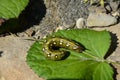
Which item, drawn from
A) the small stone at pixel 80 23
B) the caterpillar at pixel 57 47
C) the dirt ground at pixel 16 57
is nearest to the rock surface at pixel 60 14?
the small stone at pixel 80 23

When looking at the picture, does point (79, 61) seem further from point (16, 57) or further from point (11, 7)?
point (11, 7)

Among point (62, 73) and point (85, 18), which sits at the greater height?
point (85, 18)

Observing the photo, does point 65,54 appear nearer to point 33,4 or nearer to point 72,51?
point 72,51

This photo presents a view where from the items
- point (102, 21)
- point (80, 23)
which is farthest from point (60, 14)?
point (102, 21)

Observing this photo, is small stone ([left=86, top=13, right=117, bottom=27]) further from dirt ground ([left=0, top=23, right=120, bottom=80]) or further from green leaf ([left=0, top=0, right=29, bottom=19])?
green leaf ([left=0, top=0, right=29, bottom=19])

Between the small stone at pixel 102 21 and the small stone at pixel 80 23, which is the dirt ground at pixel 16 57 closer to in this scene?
the small stone at pixel 102 21

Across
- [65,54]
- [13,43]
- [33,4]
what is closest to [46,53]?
[65,54]
